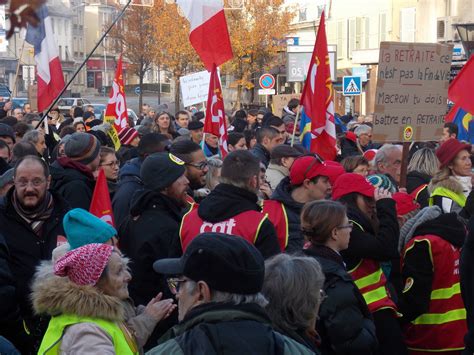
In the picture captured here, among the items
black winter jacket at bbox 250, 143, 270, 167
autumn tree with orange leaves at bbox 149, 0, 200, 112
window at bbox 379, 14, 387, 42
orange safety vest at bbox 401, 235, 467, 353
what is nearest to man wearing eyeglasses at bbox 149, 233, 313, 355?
orange safety vest at bbox 401, 235, 467, 353

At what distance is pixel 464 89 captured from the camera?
29.3ft

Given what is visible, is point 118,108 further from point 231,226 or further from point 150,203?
point 231,226

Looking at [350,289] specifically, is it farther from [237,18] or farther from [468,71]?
[237,18]

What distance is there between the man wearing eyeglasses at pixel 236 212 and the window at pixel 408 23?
42.0 meters

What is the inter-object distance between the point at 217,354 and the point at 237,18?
43726 millimetres

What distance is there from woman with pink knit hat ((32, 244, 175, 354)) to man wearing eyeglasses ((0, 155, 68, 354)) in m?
1.33

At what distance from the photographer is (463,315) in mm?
5543

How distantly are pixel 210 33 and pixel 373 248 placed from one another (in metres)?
6.16

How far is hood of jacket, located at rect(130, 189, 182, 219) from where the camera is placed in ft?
17.4

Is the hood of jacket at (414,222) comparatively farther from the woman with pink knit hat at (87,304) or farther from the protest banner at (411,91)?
the woman with pink knit hat at (87,304)

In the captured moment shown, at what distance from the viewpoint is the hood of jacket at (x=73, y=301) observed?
3.50 meters

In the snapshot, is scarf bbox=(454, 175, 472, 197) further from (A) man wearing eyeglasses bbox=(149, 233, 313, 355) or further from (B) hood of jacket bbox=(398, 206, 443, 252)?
(A) man wearing eyeglasses bbox=(149, 233, 313, 355)

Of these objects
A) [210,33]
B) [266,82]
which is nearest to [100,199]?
[210,33]

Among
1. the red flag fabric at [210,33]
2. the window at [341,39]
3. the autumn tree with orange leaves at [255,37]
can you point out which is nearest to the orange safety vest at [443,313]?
the red flag fabric at [210,33]
